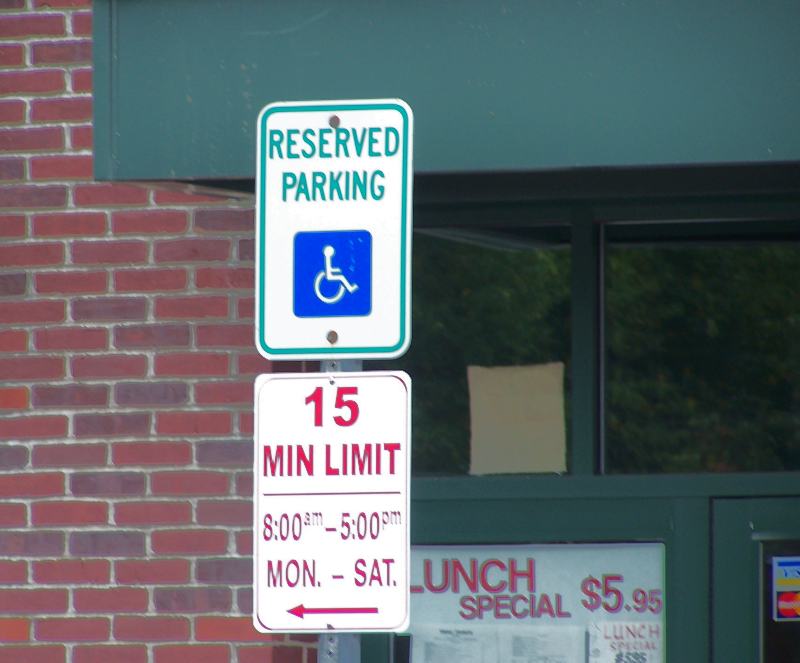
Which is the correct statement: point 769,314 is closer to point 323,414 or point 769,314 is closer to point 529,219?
point 529,219

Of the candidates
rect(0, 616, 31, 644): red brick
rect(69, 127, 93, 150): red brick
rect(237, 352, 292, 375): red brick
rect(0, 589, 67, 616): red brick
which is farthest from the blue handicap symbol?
rect(0, 616, 31, 644): red brick

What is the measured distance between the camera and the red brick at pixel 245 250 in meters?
5.39

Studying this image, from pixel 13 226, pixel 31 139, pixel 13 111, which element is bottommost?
pixel 13 226

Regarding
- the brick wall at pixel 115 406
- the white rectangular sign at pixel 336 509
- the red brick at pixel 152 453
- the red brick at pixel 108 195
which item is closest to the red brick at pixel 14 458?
the brick wall at pixel 115 406

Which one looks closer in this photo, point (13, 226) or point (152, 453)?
point (152, 453)

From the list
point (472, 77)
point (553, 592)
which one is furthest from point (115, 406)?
point (472, 77)

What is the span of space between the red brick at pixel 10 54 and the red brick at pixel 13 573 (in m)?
1.77

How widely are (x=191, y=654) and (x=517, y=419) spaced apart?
139cm

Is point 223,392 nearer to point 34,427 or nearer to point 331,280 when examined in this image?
point 34,427

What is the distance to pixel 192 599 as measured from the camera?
5.32m

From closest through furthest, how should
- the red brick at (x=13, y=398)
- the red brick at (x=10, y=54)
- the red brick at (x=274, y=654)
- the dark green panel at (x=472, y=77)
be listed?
the dark green panel at (x=472, y=77) → the red brick at (x=274, y=654) → the red brick at (x=13, y=398) → the red brick at (x=10, y=54)

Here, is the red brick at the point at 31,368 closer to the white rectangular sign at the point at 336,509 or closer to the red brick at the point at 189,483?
the red brick at the point at 189,483

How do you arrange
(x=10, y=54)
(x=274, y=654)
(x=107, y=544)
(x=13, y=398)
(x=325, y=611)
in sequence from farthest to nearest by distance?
(x=10, y=54)
(x=13, y=398)
(x=107, y=544)
(x=274, y=654)
(x=325, y=611)

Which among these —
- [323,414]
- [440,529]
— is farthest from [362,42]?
[440,529]
